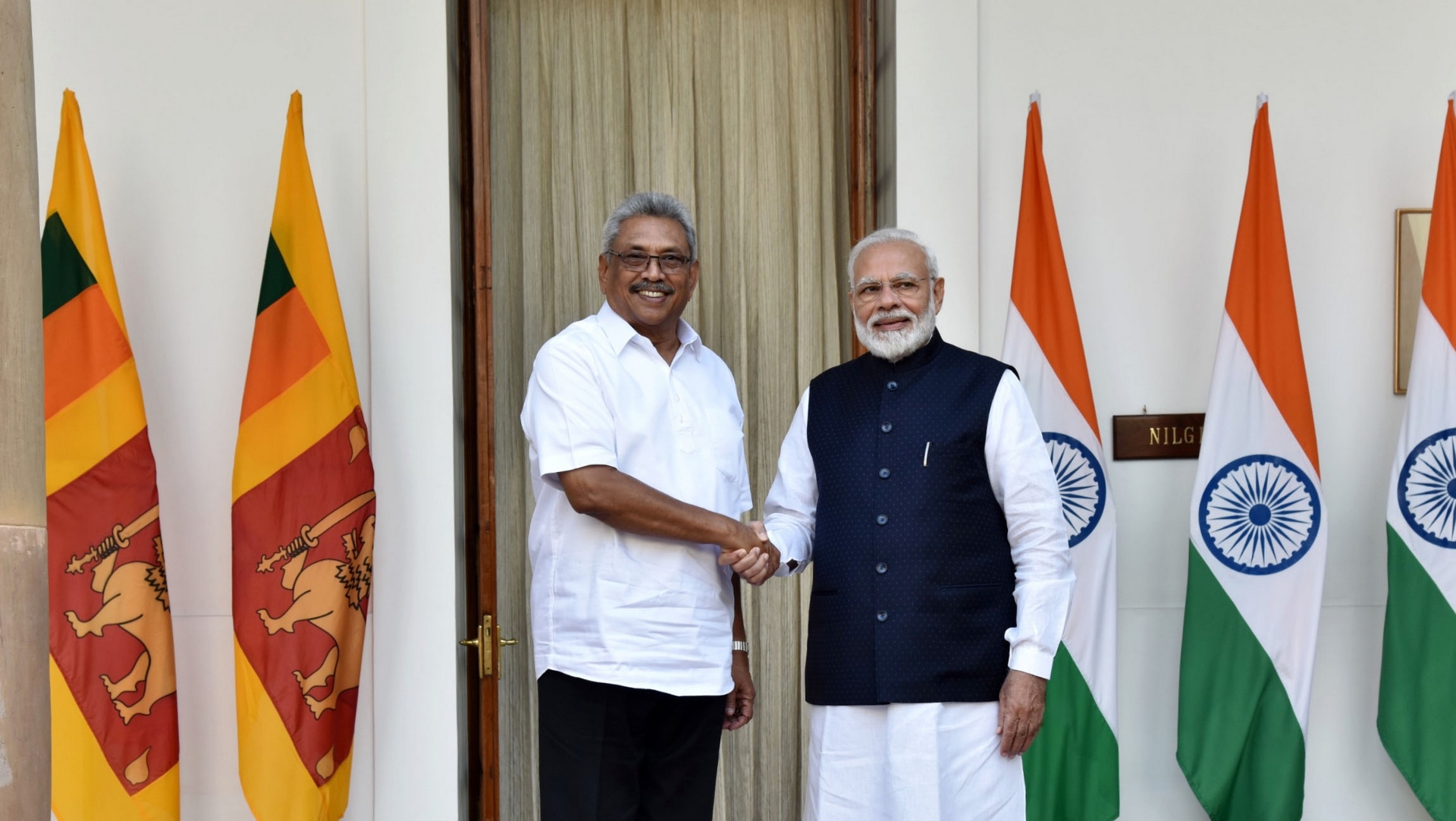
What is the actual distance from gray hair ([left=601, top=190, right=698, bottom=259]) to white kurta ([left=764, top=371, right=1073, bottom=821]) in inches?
26.8

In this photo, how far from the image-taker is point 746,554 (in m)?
2.15

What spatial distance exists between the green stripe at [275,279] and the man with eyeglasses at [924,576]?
1.40 m

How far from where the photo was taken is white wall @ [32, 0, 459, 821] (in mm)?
3014

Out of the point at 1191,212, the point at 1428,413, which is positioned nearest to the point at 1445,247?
the point at 1428,413

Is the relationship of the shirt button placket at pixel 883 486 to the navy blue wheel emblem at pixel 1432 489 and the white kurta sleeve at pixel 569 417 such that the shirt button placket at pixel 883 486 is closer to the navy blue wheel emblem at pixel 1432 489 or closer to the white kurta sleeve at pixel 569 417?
the white kurta sleeve at pixel 569 417

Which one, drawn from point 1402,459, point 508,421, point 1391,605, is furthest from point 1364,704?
point 508,421

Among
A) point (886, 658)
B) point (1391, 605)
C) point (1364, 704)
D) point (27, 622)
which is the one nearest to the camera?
point (27, 622)

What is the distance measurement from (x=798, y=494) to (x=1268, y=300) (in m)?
1.49

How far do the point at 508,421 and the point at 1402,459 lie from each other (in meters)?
2.37

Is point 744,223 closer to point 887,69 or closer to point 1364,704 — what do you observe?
point 887,69

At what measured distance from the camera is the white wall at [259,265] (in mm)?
3014

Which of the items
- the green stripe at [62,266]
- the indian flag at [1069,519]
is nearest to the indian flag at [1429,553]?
the indian flag at [1069,519]

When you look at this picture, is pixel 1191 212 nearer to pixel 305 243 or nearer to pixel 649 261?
pixel 649 261

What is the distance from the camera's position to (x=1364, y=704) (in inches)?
126
